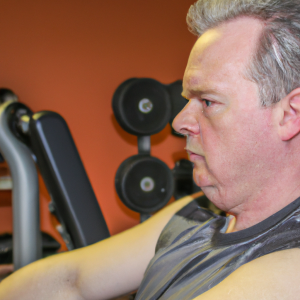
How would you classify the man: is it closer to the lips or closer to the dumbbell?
the lips

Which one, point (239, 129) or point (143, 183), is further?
point (143, 183)

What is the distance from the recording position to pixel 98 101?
1.99m

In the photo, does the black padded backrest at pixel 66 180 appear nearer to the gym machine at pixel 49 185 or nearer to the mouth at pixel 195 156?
the gym machine at pixel 49 185

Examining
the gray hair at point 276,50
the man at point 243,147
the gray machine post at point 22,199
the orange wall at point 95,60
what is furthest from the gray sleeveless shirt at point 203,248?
the orange wall at point 95,60

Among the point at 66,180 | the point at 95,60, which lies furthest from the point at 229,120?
the point at 95,60

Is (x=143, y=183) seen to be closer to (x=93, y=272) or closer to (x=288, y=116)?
(x=93, y=272)

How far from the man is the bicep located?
11cm

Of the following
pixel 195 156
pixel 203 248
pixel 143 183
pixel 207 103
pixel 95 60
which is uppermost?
pixel 95 60

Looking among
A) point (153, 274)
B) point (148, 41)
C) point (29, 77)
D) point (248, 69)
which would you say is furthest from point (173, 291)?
point (148, 41)

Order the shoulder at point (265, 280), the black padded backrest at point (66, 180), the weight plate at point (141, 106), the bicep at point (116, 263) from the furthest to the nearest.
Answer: the weight plate at point (141, 106), the black padded backrest at point (66, 180), the bicep at point (116, 263), the shoulder at point (265, 280)

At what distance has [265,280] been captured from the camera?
1.62 feet

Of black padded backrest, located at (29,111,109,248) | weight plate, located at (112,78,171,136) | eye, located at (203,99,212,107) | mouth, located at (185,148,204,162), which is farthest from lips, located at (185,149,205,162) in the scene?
weight plate, located at (112,78,171,136)

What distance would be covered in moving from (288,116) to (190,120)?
0.19 m

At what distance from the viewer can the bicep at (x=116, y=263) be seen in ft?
2.74
